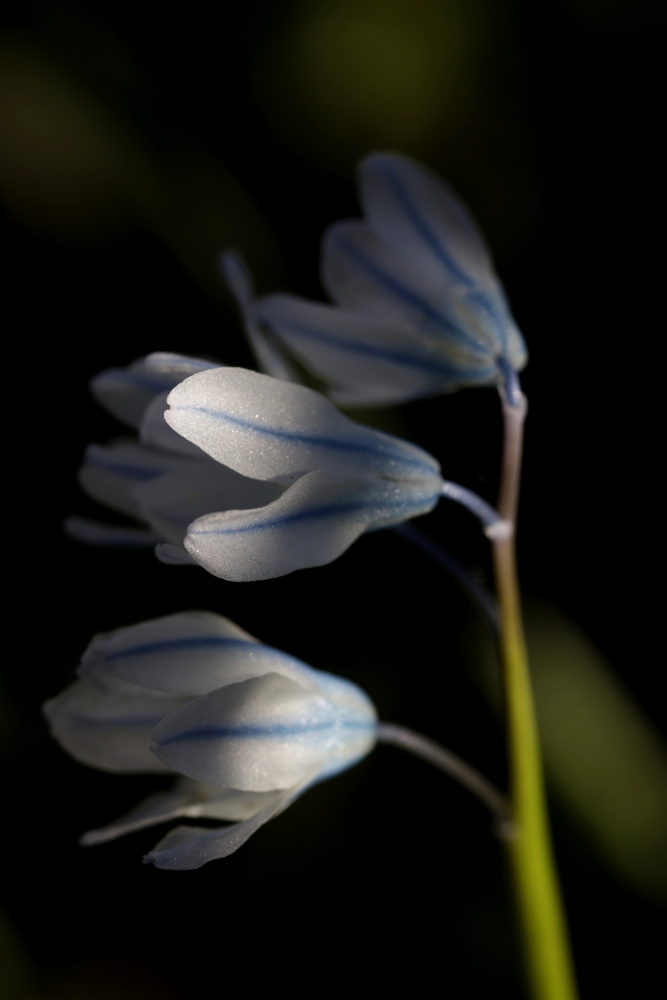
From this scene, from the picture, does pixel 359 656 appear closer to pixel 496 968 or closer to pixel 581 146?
pixel 496 968

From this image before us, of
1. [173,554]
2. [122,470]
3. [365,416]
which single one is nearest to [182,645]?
[173,554]

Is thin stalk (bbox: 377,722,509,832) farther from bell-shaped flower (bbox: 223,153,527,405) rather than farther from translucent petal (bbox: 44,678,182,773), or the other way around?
bell-shaped flower (bbox: 223,153,527,405)

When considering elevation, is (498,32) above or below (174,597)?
above

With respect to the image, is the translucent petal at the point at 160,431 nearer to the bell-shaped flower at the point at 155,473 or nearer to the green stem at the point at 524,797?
the bell-shaped flower at the point at 155,473

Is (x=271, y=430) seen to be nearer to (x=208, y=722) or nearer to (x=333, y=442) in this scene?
(x=333, y=442)

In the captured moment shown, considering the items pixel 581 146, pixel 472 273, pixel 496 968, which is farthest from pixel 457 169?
pixel 496 968

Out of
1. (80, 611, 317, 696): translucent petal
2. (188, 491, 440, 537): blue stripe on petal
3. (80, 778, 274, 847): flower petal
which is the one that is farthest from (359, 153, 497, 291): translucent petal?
(80, 778, 274, 847): flower petal

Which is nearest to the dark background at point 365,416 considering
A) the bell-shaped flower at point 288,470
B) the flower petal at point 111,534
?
the flower petal at point 111,534

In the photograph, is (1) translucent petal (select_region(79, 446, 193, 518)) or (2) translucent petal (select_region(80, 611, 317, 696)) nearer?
(2) translucent petal (select_region(80, 611, 317, 696))
